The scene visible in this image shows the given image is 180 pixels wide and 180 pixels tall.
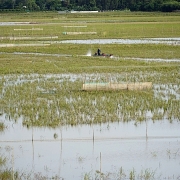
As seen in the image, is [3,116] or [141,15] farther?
[141,15]

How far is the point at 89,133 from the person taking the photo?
1717 cm

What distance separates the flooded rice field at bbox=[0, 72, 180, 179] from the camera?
14.2m

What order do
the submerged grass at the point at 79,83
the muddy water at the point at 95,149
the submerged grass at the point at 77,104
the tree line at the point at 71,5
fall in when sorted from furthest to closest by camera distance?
the tree line at the point at 71,5, the submerged grass at the point at 79,83, the submerged grass at the point at 77,104, the muddy water at the point at 95,149

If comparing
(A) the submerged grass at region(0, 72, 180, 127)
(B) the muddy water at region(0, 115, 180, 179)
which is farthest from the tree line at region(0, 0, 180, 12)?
(B) the muddy water at region(0, 115, 180, 179)

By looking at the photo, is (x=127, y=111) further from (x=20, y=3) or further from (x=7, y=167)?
(x=20, y=3)

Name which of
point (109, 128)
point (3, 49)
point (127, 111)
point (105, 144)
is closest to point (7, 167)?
point (105, 144)

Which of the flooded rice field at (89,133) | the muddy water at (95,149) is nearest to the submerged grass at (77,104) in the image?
the flooded rice field at (89,133)

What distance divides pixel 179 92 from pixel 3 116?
7856mm

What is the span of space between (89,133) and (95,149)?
1554mm

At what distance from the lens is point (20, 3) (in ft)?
382

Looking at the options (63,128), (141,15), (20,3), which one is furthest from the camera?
(20,3)

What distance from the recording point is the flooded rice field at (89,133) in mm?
14164

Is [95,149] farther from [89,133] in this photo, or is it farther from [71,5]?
[71,5]

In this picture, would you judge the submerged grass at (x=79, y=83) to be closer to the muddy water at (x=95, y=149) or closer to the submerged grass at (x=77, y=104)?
the submerged grass at (x=77, y=104)
